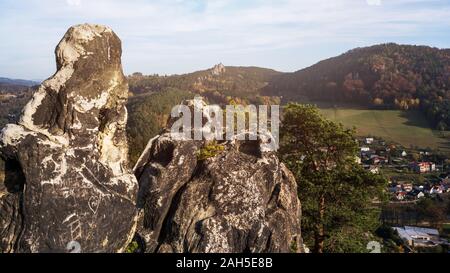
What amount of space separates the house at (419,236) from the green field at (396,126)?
1655 inches

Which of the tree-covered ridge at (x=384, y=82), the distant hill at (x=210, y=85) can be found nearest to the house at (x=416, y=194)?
the tree-covered ridge at (x=384, y=82)

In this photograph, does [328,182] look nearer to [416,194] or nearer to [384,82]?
[416,194]

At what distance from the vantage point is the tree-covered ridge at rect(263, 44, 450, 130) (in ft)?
403

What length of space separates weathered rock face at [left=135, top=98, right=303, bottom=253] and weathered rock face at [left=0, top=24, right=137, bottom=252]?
0.78m

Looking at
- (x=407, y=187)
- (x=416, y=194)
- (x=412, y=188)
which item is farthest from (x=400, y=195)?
(x=412, y=188)

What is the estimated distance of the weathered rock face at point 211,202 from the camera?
10.7 meters

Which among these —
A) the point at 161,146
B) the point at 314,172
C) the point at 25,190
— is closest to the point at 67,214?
the point at 25,190

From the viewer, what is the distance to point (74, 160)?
9.59 metres

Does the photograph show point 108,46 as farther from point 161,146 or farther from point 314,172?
point 314,172

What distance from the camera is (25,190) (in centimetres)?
910

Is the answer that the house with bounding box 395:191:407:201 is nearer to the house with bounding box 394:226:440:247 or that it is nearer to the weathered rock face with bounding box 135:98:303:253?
the house with bounding box 394:226:440:247

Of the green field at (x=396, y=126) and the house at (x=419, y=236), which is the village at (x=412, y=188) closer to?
the house at (x=419, y=236)

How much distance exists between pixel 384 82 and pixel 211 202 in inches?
5185

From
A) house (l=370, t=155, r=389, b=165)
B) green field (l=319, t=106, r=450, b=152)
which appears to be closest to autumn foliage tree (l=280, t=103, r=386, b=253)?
green field (l=319, t=106, r=450, b=152)
